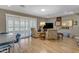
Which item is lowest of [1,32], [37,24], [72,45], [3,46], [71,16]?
[72,45]

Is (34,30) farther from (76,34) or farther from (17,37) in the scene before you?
Answer: (76,34)

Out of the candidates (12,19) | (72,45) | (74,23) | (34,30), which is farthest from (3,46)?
(74,23)

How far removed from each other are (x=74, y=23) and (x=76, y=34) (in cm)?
88

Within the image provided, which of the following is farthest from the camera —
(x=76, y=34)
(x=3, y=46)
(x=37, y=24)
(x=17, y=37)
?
(x=76, y=34)

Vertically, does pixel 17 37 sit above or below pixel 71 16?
below

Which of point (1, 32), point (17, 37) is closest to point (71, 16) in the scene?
point (17, 37)

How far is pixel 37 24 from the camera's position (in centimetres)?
296

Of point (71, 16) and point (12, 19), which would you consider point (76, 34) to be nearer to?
point (71, 16)

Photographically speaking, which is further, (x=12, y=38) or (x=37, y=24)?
(x=37, y=24)

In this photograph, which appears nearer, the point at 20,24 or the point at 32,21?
the point at 20,24

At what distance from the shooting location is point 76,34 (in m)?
3.39

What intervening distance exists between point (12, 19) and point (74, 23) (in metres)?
2.62
